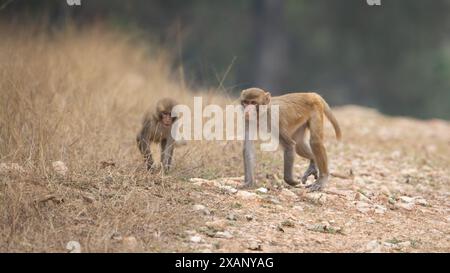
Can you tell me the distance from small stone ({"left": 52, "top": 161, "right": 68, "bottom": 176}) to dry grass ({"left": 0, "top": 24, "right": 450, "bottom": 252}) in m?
0.07

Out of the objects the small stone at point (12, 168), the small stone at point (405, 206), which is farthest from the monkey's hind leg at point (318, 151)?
the small stone at point (12, 168)

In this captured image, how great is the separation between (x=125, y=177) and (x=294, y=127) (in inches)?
75.1

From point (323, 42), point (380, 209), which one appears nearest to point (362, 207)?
point (380, 209)

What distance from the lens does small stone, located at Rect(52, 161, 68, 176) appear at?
6580mm

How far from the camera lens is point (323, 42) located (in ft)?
85.5

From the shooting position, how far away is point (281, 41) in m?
24.8

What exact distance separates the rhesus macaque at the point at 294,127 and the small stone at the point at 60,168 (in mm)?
1670

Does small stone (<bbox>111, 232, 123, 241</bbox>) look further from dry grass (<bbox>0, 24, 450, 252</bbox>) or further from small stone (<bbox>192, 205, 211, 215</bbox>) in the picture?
small stone (<bbox>192, 205, 211, 215</bbox>)

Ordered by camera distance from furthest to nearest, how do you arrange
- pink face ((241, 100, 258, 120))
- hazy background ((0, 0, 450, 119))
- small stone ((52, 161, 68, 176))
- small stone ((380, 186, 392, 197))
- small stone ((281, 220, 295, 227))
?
hazy background ((0, 0, 450, 119)), small stone ((380, 186, 392, 197)), pink face ((241, 100, 258, 120)), small stone ((52, 161, 68, 176)), small stone ((281, 220, 295, 227))

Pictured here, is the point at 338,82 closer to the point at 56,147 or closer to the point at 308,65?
the point at 308,65

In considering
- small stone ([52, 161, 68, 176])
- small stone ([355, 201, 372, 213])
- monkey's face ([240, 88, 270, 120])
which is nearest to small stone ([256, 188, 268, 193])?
monkey's face ([240, 88, 270, 120])
